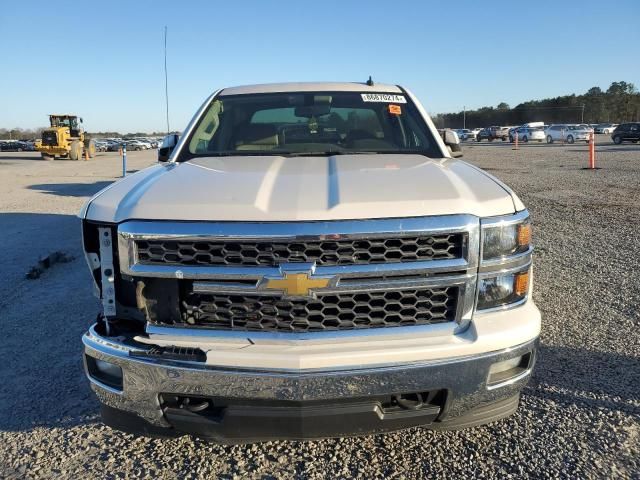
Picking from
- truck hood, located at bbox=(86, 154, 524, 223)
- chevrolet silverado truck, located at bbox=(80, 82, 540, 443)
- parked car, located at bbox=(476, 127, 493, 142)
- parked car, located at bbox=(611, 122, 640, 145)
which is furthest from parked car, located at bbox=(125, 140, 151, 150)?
chevrolet silverado truck, located at bbox=(80, 82, 540, 443)

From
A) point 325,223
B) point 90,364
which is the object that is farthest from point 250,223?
point 90,364

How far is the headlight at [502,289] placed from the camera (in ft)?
7.36

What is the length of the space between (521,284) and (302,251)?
40.4 inches

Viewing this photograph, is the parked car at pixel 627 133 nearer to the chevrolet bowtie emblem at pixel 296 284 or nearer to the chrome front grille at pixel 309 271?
the chrome front grille at pixel 309 271

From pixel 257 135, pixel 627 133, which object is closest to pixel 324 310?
pixel 257 135

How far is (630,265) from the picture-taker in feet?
18.8

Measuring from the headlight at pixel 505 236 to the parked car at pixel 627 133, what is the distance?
39.9 meters

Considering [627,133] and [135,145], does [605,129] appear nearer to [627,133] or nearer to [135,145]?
[627,133]

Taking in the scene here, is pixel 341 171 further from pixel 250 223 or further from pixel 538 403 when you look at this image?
pixel 538 403

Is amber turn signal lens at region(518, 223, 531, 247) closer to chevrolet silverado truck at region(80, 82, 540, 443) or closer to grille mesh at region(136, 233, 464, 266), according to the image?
chevrolet silverado truck at region(80, 82, 540, 443)

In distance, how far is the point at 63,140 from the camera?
35000 mm

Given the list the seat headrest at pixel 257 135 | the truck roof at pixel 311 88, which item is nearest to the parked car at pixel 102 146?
the truck roof at pixel 311 88

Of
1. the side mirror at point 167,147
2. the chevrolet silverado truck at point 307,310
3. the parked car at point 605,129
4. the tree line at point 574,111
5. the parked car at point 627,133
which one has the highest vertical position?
the tree line at point 574,111

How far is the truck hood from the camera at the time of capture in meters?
2.15
